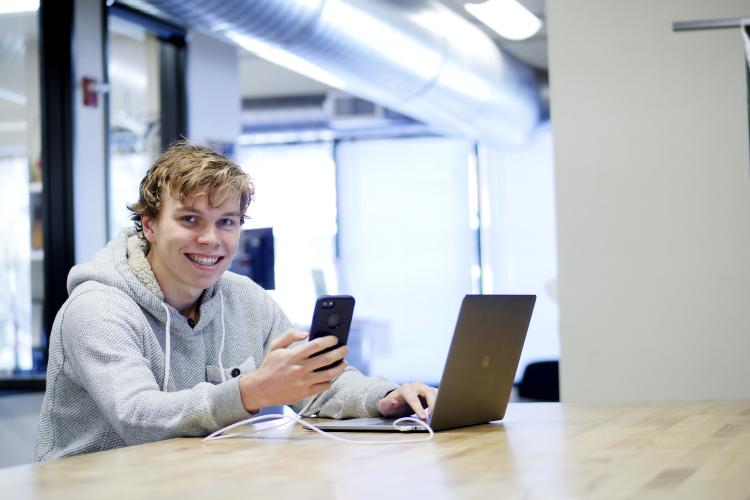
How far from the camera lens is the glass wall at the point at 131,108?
5.09 m

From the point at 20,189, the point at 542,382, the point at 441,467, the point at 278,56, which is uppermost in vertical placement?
the point at 278,56

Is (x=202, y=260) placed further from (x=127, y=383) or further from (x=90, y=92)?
(x=90, y=92)

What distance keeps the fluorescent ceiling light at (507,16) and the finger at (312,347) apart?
3681 millimetres

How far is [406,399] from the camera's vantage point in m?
1.98

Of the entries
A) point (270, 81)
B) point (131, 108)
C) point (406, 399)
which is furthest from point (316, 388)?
point (270, 81)

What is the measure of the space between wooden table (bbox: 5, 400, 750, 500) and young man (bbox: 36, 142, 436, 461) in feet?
0.29

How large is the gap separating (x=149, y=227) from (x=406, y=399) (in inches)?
26.5

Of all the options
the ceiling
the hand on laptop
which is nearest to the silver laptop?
the hand on laptop

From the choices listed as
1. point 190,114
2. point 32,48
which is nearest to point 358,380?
point 32,48

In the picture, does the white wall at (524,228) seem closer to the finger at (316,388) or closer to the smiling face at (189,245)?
the smiling face at (189,245)

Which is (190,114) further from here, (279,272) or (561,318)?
(279,272)

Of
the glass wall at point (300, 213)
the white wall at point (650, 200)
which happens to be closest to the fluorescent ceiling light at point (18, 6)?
the white wall at point (650, 200)

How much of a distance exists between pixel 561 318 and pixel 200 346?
1911mm

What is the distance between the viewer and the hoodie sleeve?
1.73 meters
